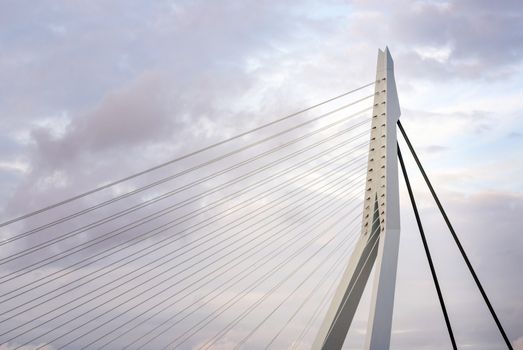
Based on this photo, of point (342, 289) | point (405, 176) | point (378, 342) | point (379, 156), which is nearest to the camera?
point (378, 342)

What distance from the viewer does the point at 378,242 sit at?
55.0 ft

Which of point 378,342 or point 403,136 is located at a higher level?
point 403,136

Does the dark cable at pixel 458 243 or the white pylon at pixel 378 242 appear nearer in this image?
the white pylon at pixel 378 242

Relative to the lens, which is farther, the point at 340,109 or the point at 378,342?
the point at 340,109

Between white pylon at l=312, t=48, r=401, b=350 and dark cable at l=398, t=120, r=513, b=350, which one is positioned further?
dark cable at l=398, t=120, r=513, b=350

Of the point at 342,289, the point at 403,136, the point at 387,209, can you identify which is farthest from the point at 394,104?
the point at 342,289

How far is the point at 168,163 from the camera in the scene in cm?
1636

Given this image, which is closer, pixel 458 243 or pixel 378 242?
pixel 378 242


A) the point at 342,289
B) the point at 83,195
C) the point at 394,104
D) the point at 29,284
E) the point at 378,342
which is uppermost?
the point at 394,104

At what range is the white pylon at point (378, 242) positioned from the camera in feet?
50.4

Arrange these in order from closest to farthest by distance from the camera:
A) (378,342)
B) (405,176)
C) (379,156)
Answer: (378,342)
(379,156)
(405,176)

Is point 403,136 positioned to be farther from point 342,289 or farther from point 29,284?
point 29,284

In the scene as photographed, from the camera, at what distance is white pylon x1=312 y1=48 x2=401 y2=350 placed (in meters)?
15.4

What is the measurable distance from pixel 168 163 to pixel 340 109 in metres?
5.12
